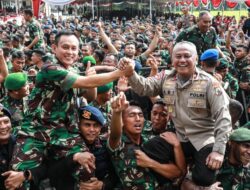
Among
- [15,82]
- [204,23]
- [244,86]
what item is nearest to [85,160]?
[15,82]

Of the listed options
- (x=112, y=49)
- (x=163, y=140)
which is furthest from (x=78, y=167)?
(x=112, y=49)

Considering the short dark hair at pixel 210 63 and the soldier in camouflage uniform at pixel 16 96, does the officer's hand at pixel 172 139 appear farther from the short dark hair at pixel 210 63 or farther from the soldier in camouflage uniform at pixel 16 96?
the soldier in camouflage uniform at pixel 16 96

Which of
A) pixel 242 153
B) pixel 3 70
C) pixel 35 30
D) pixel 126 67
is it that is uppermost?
pixel 35 30

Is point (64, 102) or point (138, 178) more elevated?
point (64, 102)

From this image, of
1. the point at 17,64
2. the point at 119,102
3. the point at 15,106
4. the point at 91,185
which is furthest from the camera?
the point at 17,64

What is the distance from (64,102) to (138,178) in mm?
941

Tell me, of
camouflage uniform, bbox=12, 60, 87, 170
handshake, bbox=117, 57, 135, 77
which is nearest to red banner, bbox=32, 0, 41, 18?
camouflage uniform, bbox=12, 60, 87, 170

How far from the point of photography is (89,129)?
3568 millimetres

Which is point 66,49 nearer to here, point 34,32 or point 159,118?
point 159,118

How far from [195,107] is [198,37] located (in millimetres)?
3212

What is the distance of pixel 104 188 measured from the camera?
139 inches

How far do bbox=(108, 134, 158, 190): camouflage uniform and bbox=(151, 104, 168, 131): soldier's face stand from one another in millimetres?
594

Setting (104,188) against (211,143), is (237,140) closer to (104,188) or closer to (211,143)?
(211,143)

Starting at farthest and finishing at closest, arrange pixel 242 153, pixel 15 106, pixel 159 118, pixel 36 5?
pixel 36 5 → pixel 15 106 → pixel 159 118 → pixel 242 153
